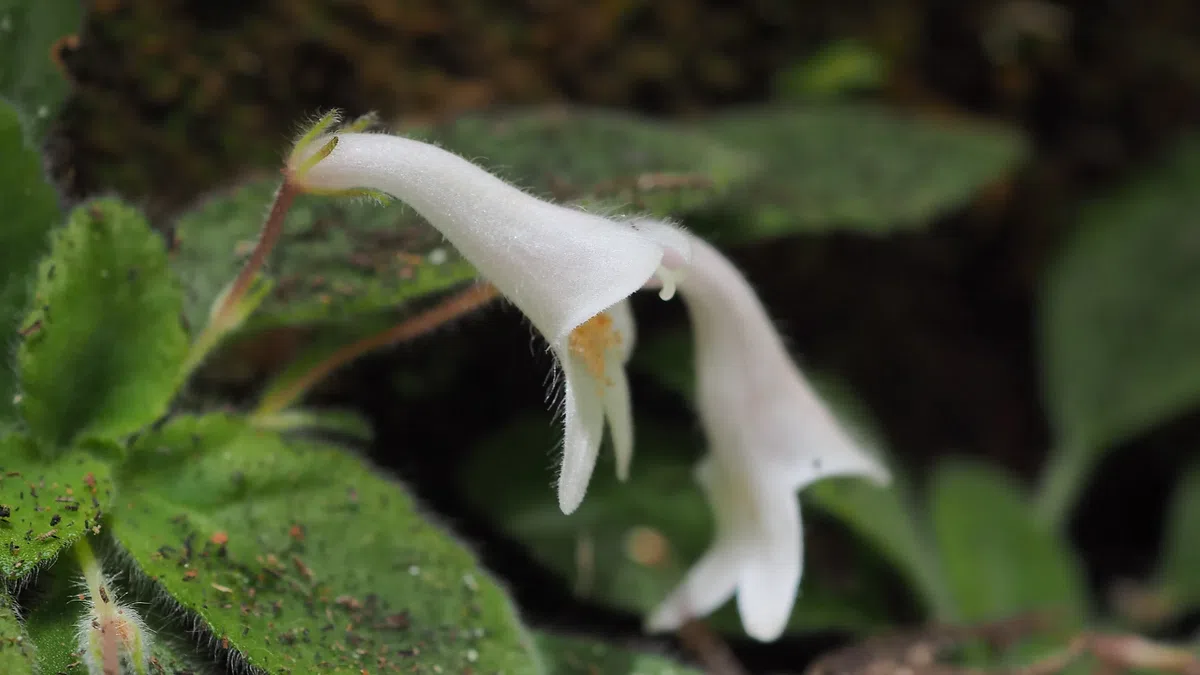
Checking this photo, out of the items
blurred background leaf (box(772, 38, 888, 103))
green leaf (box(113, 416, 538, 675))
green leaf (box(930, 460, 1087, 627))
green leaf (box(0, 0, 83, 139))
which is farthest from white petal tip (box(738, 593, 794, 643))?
blurred background leaf (box(772, 38, 888, 103))

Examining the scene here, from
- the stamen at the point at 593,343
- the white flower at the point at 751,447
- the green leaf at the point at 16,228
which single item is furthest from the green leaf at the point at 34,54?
the white flower at the point at 751,447

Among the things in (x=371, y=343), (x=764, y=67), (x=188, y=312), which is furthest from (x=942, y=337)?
(x=188, y=312)

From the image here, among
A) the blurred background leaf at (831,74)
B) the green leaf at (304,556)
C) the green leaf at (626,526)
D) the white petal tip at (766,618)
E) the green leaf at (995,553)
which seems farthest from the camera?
the blurred background leaf at (831,74)

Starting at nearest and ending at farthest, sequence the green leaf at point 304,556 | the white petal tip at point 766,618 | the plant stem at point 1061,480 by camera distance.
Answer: the green leaf at point 304,556 < the white petal tip at point 766,618 < the plant stem at point 1061,480

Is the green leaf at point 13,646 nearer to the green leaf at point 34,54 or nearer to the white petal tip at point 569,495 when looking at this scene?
the white petal tip at point 569,495

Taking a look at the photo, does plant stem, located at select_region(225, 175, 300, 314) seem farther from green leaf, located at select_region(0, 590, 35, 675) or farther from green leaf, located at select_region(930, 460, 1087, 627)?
green leaf, located at select_region(930, 460, 1087, 627)

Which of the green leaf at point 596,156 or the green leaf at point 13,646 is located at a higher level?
the green leaf at point 596,156

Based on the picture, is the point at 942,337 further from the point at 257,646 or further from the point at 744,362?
the point at 257,646

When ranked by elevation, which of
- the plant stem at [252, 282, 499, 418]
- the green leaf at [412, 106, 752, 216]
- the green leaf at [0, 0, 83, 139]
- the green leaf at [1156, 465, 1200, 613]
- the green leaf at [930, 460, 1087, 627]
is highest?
the green leaf at [0, 0, 83, 139]
